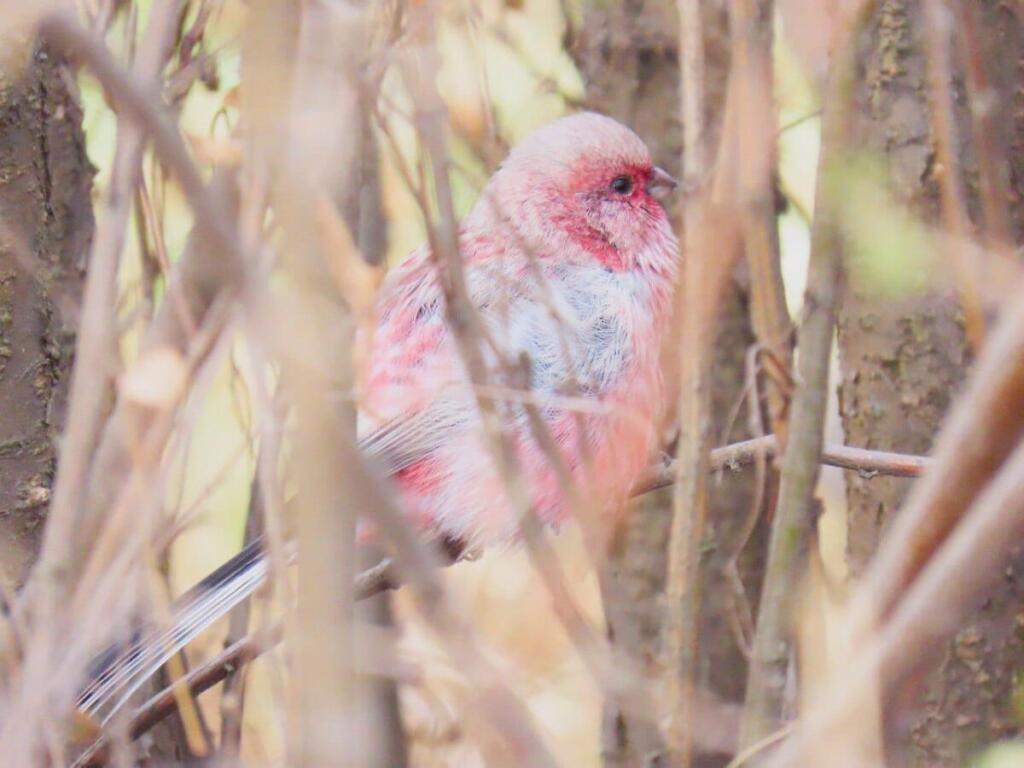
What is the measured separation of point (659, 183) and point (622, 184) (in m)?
0.11

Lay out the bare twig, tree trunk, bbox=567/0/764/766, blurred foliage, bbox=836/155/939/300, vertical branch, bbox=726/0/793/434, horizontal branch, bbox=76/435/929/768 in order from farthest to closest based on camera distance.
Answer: tree trunk, bbox=567/0/764/766 < blurred foliage, bbox=836/155/939/300 < horizontal branch, bbox=76/435/929/768 < vertical branch, bbox=726/0/793/434 < the bare twig

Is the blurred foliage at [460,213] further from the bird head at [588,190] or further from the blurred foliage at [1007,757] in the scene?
the blurred foliage at [1007,757]

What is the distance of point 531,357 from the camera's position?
3248 millimetres

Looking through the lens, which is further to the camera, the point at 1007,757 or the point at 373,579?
the point at 373,579

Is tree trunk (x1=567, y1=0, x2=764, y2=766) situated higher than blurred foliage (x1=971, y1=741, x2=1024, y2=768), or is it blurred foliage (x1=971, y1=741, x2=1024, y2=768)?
tree trunk (x1=567, y1=0, x2=764, y2=766)

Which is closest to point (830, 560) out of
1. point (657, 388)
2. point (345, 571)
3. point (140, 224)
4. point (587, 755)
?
point (587, 755)

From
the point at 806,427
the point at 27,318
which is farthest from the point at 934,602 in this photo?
the point at 27,318

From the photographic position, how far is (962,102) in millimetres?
3312

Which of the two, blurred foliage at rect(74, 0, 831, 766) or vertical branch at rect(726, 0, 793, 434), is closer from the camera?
vertical branch at rect(726, 0, 793, 434)

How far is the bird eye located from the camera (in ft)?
13.1

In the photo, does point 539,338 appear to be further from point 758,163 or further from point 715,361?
point 758,163

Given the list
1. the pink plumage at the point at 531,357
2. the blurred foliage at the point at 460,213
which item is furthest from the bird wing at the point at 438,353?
the blurred foliage at the point at 460,213

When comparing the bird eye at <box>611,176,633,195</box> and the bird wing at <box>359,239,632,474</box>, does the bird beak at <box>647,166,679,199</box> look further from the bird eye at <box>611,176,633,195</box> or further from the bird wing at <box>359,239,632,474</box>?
the bird wing at <box>359,239,632,474</box>

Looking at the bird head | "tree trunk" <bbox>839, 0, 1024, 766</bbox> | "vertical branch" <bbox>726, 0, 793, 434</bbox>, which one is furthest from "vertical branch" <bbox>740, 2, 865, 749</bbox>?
the bird head
